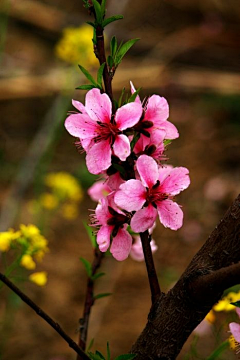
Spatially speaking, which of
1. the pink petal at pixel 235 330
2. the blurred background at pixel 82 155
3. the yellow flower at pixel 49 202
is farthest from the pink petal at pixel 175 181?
the yellow flower at pixel 49 202

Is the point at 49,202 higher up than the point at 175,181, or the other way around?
the point at 49,202

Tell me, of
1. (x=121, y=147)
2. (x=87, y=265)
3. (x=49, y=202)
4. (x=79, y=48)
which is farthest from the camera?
(x=79, y=48)

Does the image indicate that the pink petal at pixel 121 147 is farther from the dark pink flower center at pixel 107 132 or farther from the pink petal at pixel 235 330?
the pink petal at pixel 235 330

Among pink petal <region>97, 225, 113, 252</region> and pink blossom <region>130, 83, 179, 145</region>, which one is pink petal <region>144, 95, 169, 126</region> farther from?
pink petal <region>97, 225, 113, 252</region>

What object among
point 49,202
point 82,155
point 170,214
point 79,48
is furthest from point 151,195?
point 82,155

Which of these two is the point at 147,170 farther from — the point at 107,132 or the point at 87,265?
the point at 87,265

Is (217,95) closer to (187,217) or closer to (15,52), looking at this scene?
(187,217)

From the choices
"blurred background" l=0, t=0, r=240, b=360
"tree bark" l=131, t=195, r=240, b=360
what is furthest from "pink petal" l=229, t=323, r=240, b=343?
"blurred background" l=0, t=0, r=240, b=360

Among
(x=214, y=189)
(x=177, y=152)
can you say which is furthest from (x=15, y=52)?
(x=214, y=189)
